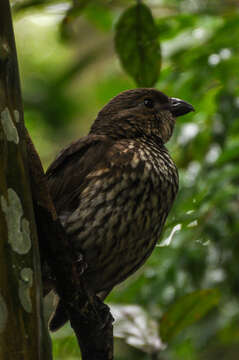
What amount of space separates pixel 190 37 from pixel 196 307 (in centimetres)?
142

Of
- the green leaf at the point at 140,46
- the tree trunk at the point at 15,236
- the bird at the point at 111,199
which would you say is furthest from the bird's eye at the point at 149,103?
the tree trunk at the point at 15,236

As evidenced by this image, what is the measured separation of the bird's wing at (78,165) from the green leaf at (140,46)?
0.94ft

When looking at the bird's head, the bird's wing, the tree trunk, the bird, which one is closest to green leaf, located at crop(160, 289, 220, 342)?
the bird

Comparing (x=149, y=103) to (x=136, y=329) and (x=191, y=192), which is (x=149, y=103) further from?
(x=136, y=329)

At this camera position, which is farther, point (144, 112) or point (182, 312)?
point (144, 112)

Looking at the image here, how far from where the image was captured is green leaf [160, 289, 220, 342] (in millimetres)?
2533

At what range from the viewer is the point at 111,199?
236cm

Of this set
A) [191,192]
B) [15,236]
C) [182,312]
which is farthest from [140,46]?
[15,236]

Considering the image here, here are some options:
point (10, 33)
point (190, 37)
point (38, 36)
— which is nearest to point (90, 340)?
point (10, 33)

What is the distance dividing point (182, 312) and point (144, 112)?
0.87 metres

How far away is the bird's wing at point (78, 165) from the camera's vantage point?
8.02 ft

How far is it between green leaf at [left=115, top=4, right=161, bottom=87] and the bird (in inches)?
12.1

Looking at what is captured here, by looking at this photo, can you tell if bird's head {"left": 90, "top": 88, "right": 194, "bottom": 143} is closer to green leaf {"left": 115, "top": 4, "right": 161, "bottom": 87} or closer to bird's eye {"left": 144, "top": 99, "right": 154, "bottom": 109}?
bird's eye {"left": 144, "top": 99, "right": 154, "bottom": 109}

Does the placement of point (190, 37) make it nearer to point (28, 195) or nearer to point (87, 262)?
point (87, 262)
